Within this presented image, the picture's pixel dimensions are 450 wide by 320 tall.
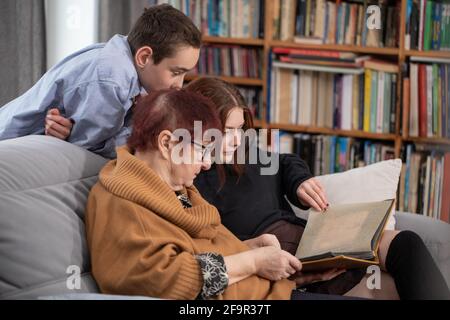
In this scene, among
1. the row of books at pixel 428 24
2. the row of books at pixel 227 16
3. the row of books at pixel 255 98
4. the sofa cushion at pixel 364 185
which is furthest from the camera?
the row of books at pixel 255 98

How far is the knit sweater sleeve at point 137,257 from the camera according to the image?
141 cm

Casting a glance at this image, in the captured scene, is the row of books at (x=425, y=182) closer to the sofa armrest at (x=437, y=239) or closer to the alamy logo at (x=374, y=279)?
the sofa armrest at (x=437, y=239)

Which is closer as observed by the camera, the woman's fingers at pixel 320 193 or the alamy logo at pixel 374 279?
the alamy logo at pixel 374 279

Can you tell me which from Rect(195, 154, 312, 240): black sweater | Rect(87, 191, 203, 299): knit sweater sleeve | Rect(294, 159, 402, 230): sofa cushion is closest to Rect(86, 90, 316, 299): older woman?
Rect(87, 191, 203, 299): knit sweater sleeve

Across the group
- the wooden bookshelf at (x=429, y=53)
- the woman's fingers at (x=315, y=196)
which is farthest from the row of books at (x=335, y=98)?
the woman's fingers at (x=315, y=196)

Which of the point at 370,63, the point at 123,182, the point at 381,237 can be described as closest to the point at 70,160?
the point at 123,182

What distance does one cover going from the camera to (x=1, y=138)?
6.34ft

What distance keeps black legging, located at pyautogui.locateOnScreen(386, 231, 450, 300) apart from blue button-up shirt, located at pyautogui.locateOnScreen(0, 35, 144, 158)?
73 cm

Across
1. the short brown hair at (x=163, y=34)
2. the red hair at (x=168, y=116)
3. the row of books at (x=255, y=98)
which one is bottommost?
the row of books at (x=255, y=98)

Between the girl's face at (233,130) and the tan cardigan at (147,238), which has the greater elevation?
the girl's face at (233,130)

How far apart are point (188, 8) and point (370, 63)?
35.0 inches

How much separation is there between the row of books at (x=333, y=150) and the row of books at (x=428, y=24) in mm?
494

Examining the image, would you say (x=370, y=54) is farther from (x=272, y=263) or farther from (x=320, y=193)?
(x=272, y=263)

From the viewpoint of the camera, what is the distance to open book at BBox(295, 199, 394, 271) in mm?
1695
